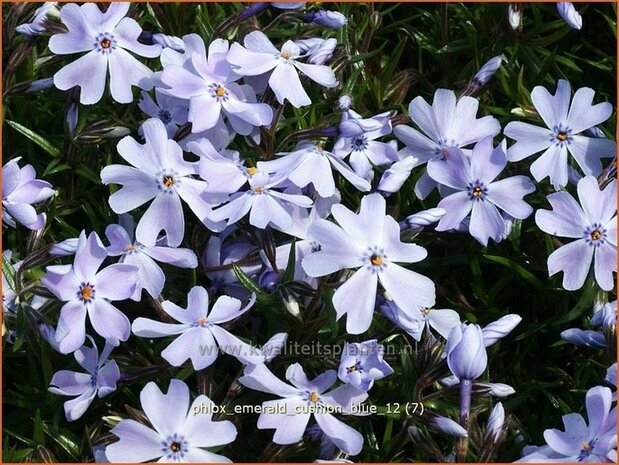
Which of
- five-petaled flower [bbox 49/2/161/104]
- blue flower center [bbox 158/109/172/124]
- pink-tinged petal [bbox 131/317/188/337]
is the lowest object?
pink-tinged petal [bbox 131/317/188/337]

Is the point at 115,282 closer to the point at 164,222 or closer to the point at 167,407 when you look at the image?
the point at 164,222

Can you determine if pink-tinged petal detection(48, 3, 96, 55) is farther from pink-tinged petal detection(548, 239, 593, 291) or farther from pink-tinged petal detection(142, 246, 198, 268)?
pink-tinged petal detection(548, 239, 593, 291)

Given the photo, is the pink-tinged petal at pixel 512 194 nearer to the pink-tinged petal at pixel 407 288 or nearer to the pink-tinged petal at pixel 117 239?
the pink-tinged petal at pixel 407 288

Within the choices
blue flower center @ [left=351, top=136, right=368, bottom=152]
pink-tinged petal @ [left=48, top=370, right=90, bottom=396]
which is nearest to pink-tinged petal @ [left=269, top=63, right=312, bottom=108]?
blue flower center @ [left=351, top=136, right=368, bottom=152]

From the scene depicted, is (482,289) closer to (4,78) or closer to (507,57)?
(507,57)

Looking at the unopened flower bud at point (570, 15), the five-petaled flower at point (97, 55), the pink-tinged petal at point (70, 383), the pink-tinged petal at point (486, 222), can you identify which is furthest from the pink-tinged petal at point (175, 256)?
the unopened flower bud at point (570, 15)

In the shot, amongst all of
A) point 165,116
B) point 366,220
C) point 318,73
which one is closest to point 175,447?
point 366,220
